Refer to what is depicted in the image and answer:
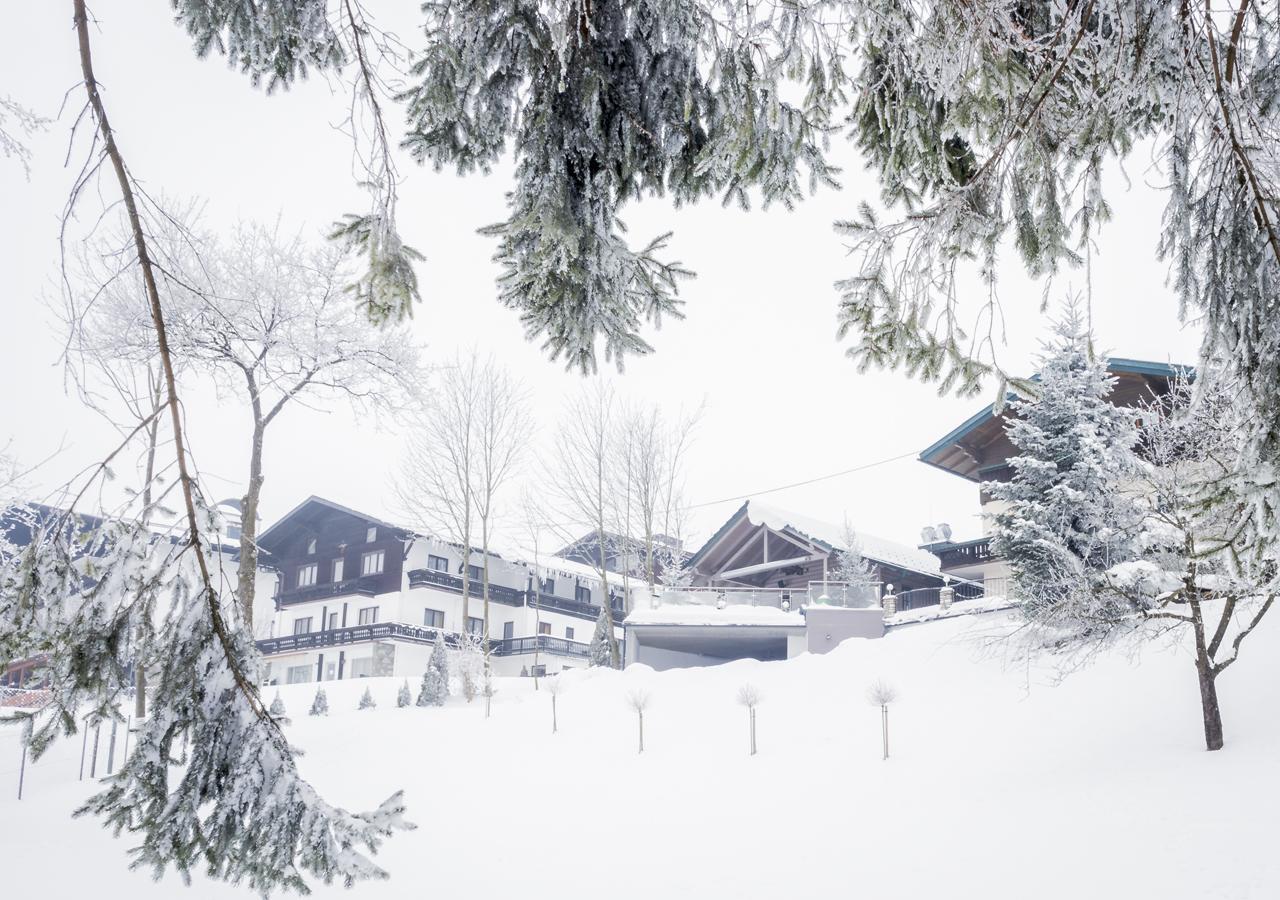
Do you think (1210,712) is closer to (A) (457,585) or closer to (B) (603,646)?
(B) (603,646)

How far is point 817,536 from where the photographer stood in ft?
92.8

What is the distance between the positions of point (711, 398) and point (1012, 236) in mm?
24152

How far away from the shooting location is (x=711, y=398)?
94.0ft

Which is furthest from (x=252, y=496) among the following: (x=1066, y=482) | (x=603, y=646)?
(x=1066, y=482)

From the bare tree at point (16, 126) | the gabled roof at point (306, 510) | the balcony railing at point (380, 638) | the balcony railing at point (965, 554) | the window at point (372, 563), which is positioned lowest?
the balcony railing at point (380, 638)

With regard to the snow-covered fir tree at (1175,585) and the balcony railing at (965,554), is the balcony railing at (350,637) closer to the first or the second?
the balcony railing at (965,554)

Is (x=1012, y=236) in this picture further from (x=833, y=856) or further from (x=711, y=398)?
(x=711, y=398)

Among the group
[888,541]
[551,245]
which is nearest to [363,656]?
[888,541]

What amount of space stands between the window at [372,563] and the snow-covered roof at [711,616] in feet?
54.2

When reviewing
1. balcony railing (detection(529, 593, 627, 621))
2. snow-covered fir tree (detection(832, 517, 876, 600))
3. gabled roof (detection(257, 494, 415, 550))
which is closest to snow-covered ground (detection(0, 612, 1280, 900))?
snow-covered fir tree (detection(832, 517, 876, 600))

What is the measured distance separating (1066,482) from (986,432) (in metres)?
9.02

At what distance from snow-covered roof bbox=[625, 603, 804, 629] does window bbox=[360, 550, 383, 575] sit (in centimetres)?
1651

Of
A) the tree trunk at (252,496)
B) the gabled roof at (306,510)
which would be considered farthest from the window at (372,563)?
the tree trunk at (252,496)

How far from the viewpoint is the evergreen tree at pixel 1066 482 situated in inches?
592
